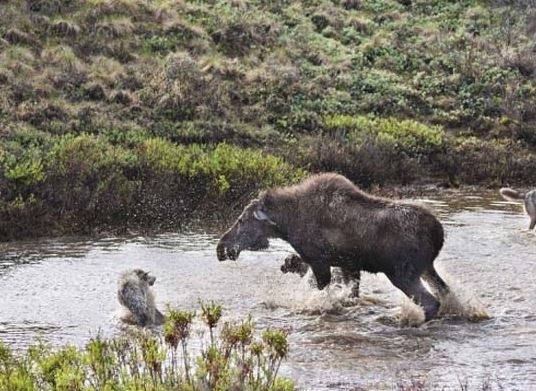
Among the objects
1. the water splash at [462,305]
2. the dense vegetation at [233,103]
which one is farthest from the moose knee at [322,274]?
the dense vegetation at [233,103]

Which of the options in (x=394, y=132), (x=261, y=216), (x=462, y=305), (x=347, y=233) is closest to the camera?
(x=462, y=305)

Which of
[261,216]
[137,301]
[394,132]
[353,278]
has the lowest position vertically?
[394,132]

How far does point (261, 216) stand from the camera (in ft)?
40.2

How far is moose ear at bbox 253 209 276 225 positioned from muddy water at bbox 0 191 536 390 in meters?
0.96

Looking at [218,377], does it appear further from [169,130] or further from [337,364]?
[169,130]

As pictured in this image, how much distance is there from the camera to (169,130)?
2264 cm

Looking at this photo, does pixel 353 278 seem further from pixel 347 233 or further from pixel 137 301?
pixel 137 301

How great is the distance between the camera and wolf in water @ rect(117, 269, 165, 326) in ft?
36.5

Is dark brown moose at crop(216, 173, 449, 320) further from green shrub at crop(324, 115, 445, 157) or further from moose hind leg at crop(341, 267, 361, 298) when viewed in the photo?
green shrub at crop(324, 115, 445, 157)

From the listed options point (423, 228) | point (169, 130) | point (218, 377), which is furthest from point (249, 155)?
point (218, 377)

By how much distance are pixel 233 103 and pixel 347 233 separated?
14.7 m

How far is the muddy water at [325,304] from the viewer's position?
370 inches

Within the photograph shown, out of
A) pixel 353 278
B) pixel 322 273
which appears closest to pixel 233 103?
pixel 353 278

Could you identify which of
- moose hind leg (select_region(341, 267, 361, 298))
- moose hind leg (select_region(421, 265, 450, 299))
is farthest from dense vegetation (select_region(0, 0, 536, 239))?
moose hind leg (select_region(421, 265, 450, 299))
